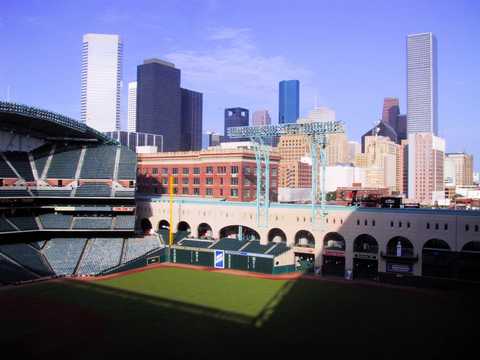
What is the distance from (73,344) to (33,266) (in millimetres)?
27817

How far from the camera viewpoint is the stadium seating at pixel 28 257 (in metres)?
59.1

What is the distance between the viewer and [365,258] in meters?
60.2

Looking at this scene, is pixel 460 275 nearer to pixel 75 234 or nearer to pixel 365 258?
pixel 365 258

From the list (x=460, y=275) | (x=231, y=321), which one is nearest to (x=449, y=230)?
(x=460, y=275)

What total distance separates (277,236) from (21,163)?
4159 cm

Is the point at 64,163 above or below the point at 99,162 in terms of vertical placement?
below

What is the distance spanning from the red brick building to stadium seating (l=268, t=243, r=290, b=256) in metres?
24.4

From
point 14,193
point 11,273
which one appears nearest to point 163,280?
point 11,273

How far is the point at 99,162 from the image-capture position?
77125 millimetres

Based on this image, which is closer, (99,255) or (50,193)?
(99,255)

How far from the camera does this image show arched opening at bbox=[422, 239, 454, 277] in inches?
2415

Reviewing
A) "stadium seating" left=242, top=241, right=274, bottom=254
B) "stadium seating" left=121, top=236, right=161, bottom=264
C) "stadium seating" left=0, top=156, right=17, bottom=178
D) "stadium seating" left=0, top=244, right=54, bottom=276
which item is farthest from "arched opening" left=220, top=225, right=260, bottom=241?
"stadium seating" left=0, top=156, right=17, bottom=178

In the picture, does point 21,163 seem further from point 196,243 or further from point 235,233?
point 235,233

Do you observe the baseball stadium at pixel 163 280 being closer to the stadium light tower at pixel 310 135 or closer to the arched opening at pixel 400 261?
the arched opening at pixel 400 261
